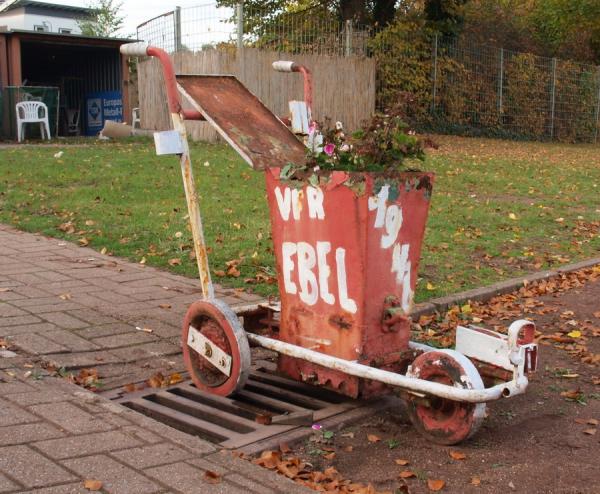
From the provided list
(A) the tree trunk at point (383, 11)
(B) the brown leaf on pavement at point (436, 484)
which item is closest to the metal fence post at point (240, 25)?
(A) the tree trunk at point (383, 11)

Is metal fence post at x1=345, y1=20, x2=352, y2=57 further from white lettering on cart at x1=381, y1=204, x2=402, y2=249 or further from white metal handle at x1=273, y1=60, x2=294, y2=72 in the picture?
white lettering on cart at x1=381, y1=204, x2=402, y2=249

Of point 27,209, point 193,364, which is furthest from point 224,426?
point 27,209

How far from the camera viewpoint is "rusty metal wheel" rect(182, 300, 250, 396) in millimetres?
4086

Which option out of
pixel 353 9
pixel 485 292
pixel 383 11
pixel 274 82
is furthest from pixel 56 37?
pixel 485 292

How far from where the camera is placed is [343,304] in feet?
12.8

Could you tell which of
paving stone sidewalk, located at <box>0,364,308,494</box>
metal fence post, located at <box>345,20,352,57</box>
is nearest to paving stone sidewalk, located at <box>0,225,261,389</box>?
paving stone sidewalk, located at <box>0,364,308,494</box>

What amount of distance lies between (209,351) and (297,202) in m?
0.91

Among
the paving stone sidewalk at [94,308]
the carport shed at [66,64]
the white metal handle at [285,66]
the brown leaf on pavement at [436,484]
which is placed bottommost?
the brown leaf on pavement at [436,484]

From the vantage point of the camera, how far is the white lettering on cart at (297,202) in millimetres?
3887

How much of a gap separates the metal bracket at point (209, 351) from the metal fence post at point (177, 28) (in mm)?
15042

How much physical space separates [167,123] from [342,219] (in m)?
16.0

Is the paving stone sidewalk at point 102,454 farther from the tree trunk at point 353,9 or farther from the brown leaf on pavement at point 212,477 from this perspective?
the tree trunk at point 353,9

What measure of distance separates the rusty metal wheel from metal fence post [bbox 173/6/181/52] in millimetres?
15020

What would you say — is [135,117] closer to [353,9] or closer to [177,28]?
[177,28]
